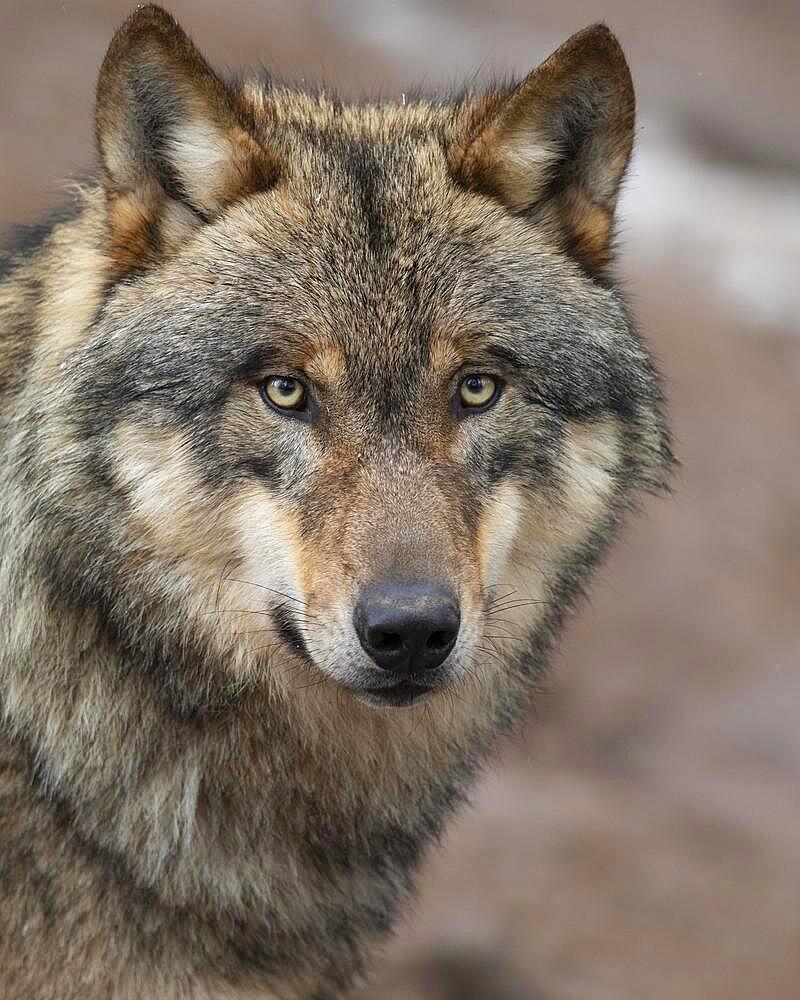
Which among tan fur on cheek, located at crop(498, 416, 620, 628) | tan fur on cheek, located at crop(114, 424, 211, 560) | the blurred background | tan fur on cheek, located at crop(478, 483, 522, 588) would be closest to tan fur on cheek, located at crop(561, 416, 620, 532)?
tan fur on cheek, located at crop(498, 416, 620, 628)

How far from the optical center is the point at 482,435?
11.4ft

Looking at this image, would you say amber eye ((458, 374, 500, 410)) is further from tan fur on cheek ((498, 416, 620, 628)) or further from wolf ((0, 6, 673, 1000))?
tan fur on cheek ((498, 416, 620, 628))

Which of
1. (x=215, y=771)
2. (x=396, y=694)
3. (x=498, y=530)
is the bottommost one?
(x=215, y=771)

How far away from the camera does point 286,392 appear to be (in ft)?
11.1

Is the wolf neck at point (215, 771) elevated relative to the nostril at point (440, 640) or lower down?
lower down

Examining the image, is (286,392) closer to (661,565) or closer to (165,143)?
(165,143)

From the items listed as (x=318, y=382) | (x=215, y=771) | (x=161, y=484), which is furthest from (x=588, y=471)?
(x=215, y=771)

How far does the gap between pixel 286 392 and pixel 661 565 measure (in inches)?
196

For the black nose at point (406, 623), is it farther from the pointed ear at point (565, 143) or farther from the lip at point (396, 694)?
the pointed ear at point (565, 143)

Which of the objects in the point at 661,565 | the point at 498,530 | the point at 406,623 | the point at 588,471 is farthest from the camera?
the point at 661,565

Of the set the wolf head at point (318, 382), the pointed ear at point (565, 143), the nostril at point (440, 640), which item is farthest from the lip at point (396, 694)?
the pointed ear at point (565, 143)

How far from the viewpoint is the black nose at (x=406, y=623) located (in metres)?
3.08

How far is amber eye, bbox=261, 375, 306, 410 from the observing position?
3385 mm

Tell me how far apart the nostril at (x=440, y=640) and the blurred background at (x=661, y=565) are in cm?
205
